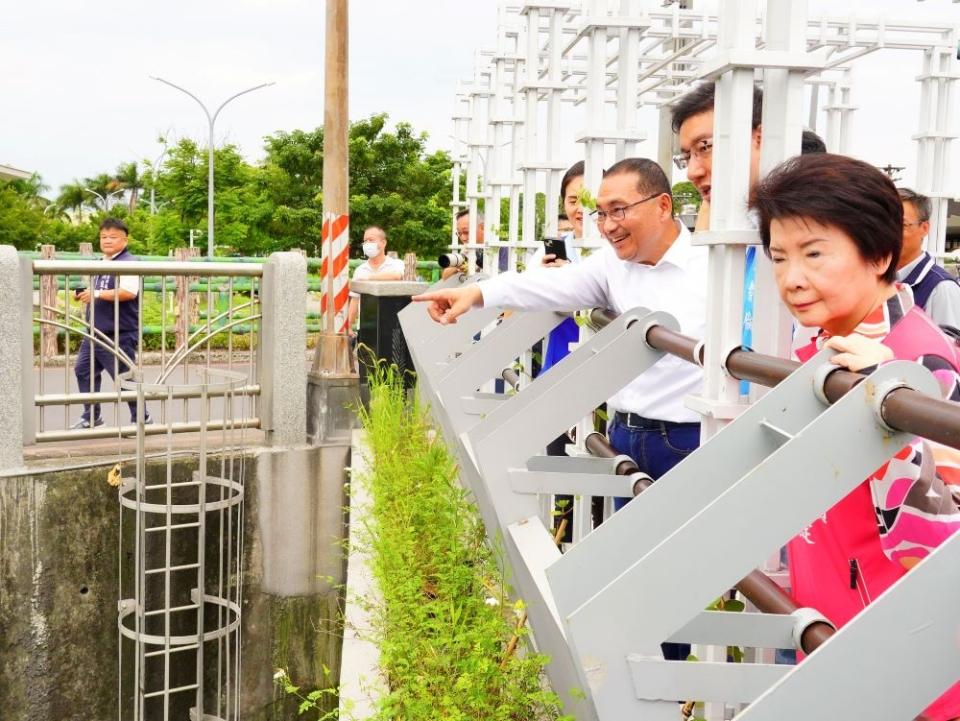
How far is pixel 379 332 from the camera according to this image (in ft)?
27.7

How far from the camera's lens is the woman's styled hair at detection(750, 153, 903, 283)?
1.53 meters

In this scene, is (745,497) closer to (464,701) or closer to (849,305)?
(849,305)

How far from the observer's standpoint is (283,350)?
731cm

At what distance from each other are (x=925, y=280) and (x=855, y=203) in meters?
2.00

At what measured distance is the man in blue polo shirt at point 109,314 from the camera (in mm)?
7129

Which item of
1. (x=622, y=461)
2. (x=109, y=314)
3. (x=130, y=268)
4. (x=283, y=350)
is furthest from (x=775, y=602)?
(x=109, y=314)

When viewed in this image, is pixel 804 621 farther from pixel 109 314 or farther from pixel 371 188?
pixel 371 188

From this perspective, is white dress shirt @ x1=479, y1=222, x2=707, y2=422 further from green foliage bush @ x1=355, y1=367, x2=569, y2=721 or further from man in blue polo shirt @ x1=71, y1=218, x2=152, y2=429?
man in blue polo shirt @ x1=71, y1=218, x2=152, y2=429

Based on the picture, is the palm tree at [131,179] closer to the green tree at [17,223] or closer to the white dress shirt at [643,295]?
the green tree at [17,223]

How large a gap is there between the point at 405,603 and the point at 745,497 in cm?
258

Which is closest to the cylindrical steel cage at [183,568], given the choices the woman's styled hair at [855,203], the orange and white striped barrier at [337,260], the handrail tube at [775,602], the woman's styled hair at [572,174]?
the orange and white striped barrier at [337,260]

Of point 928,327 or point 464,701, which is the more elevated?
point 928,327

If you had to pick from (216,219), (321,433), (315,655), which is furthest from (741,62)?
(216,219)

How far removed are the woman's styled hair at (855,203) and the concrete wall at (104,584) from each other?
4422 millimetres
